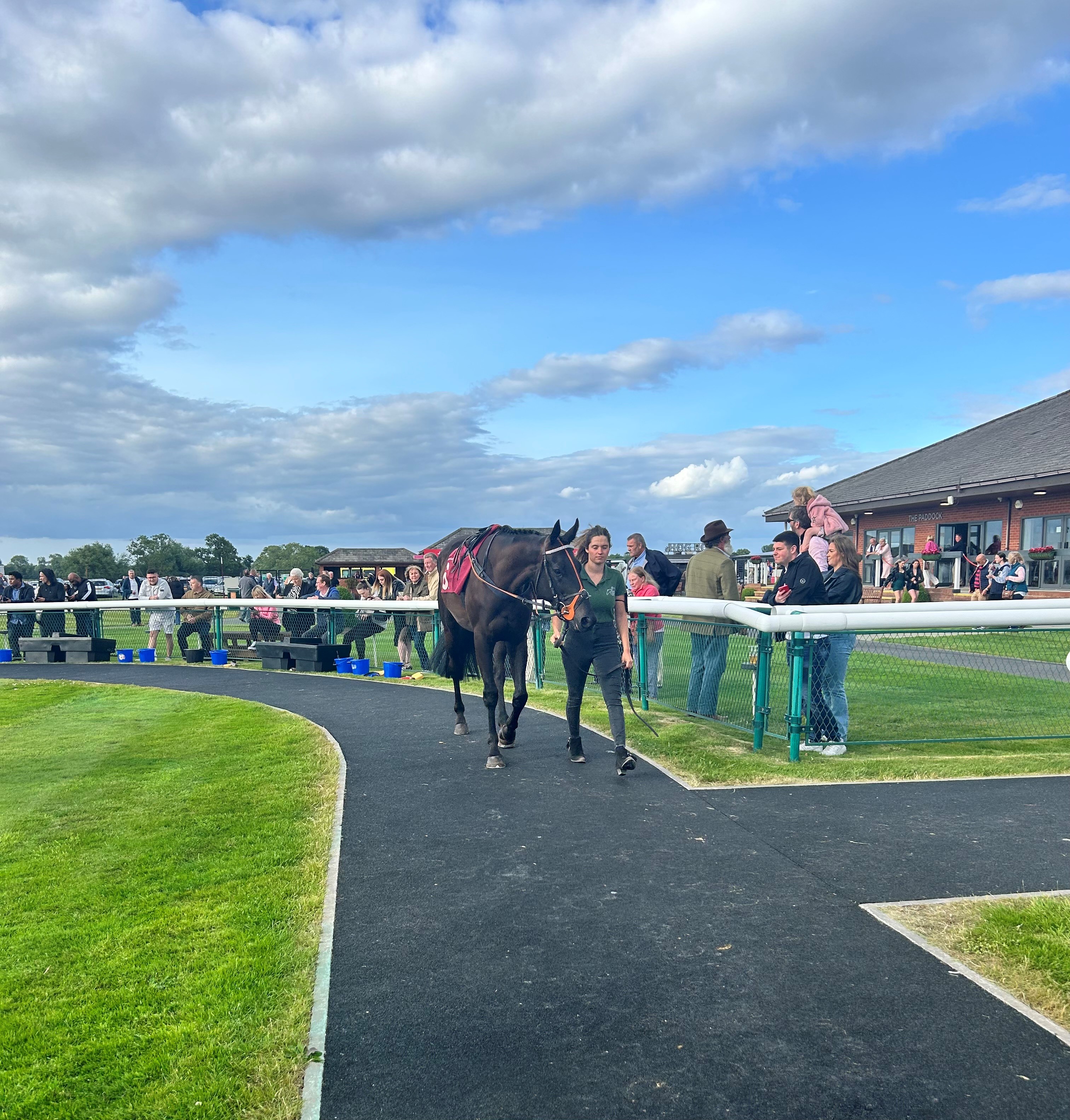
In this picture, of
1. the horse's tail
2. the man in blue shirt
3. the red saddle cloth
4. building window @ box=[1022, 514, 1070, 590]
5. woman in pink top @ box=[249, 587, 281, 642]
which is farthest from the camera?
building window @ box=[1022, 514, 1070, 590]

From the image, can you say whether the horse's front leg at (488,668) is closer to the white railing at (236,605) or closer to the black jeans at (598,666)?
the black jeans at (598,666)

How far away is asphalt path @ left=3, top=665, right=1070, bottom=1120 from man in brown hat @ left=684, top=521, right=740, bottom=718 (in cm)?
224

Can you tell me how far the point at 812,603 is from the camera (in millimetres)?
8297

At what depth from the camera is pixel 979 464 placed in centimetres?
2852

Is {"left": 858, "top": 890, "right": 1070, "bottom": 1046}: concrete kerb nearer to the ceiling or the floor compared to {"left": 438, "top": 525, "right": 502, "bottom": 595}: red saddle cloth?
nearer to the floor

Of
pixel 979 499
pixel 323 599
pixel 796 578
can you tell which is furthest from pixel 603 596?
pixel 979 499

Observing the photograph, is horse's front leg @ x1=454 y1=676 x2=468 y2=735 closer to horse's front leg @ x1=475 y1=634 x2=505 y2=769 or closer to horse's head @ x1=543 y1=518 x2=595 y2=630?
horse's front leg @ x1=475 y1=634 x2=505 y2=769

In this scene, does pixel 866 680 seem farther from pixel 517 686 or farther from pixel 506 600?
pixel 506 600

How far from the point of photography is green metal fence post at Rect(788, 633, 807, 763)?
7562mm

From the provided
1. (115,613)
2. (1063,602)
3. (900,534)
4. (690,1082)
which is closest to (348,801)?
(690,1082)

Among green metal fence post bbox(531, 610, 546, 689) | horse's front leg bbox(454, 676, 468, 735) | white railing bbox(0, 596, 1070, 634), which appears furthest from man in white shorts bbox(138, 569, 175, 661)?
white railing bbox(0, 596, 1070, 634)

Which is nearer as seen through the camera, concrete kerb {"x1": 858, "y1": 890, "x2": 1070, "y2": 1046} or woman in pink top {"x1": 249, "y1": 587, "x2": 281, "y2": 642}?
concrete kerb {"x1": 858, "y1": 890, "x2": 1070, "y2": 1046}

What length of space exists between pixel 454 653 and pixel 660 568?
9.71 ft

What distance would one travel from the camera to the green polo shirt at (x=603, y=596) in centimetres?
740
